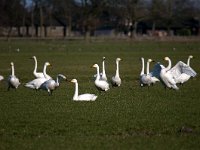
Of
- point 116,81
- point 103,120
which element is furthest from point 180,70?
point 103,120

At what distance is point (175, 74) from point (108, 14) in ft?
366

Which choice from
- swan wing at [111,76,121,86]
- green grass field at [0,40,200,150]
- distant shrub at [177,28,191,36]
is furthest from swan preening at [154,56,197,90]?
distant shrub at [177,28,191,36]

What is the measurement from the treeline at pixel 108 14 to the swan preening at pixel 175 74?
88957mm

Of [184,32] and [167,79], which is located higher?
[167,79]

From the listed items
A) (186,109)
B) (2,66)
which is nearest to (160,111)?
(186,109)

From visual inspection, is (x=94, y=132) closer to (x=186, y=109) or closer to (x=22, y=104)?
(x=186, y=109)

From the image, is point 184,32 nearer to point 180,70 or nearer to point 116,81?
point 180,70

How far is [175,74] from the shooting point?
2830cm

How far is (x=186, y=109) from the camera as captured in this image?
19.1 meters

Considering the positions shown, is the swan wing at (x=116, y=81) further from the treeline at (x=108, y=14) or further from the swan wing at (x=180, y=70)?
the treeline at (x=108, y=14)

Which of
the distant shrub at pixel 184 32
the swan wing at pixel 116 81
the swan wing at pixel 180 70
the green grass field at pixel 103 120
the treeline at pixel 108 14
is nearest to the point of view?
the green grass field at pixel 103 120

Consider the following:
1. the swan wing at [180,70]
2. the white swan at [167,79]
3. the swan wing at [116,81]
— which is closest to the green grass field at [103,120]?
the white swan at [167,79]

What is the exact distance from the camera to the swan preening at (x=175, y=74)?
26109mm

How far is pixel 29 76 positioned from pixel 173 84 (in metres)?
13.4
